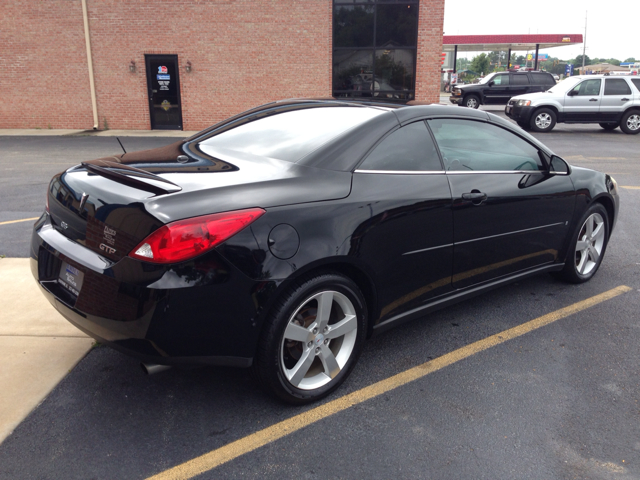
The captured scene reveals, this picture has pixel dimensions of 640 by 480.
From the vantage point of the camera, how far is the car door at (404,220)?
2992 millimetres

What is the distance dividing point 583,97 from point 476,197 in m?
17.1

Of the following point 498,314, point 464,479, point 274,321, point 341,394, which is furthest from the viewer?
point 498,314

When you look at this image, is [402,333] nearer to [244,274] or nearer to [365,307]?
[365,307]

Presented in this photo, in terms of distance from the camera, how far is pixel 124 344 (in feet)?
8.20

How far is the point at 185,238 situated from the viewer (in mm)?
2375

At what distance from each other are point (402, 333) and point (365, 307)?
0.88 m

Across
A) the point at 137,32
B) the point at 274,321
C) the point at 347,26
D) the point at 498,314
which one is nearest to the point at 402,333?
the point at 498,314

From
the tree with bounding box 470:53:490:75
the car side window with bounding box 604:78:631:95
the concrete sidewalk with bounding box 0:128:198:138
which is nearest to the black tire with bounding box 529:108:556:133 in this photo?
the car side window with bounding box 604:78:631:95

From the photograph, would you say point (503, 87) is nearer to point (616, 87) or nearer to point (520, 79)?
point (520, 79)

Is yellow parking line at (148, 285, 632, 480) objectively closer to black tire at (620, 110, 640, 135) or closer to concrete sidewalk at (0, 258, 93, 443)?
concrete sidewalk at (0, 258, 93, 443)

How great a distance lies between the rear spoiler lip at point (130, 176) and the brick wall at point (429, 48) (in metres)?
15.5

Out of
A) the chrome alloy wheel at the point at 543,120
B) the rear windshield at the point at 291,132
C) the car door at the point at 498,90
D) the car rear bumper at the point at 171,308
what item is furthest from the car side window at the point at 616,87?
the car rear bumper at the point at 171,308

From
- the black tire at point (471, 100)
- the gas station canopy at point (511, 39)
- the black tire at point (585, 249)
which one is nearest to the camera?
the black tire at point (585, 249)

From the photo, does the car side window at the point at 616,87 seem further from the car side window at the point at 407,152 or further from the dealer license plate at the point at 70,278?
the dealer license plate at the point at 70,278
